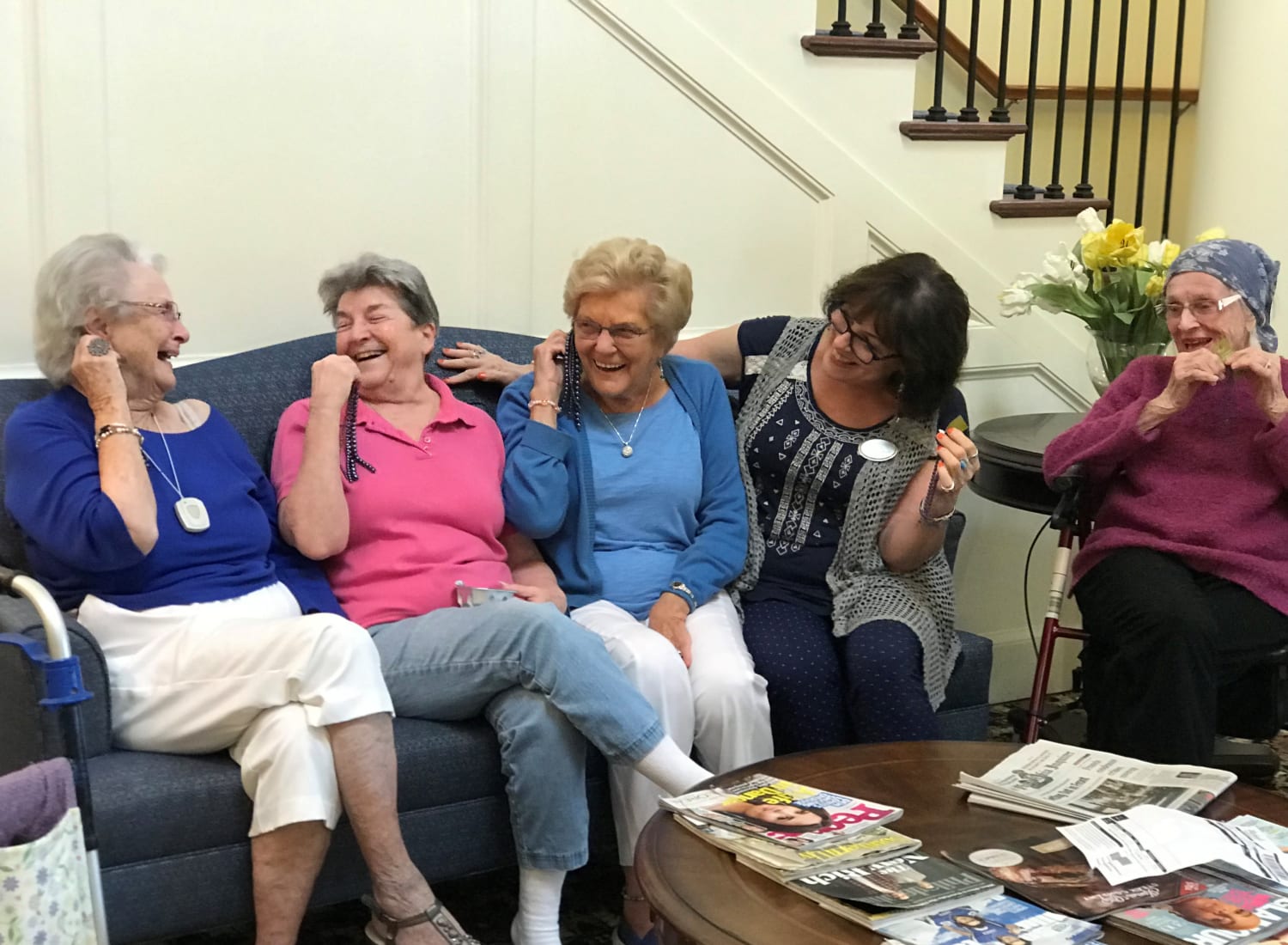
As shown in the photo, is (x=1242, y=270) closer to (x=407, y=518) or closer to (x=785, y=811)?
(x=785, y=811)

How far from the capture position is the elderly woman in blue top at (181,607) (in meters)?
1.92

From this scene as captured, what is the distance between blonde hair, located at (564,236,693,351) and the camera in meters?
2.47

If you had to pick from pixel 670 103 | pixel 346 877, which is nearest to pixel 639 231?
pixel 670 103

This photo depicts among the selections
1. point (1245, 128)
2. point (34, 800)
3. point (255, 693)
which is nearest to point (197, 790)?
point (255, 693)

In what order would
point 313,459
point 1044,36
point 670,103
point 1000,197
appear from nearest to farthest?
point 313,459 < point 670,103 < point 1000,197 < point 1044,36

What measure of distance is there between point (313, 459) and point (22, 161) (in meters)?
0.81

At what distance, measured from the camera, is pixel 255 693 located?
194 cm

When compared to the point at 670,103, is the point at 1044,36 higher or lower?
higher

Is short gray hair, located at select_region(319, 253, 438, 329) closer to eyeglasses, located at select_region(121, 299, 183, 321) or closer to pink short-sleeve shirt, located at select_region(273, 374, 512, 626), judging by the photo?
pink short-sleeve shirt, located at select_region(273, 374, 512, 626)

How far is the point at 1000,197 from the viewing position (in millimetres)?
3406

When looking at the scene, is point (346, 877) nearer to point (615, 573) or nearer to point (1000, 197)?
point (615, 573)

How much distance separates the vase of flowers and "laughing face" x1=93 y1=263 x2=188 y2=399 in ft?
6.18

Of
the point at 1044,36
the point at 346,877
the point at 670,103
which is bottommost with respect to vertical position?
the point at 346,877

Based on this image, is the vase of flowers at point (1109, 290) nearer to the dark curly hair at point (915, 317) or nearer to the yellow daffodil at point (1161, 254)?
the yellow daffodil at point (1161, 254)
